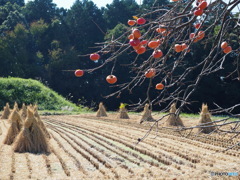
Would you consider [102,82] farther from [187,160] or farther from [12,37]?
[187,160]

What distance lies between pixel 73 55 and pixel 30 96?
748 cm

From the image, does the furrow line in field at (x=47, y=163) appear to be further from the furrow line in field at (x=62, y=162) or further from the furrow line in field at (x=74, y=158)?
the furrow line in field at (x=74, y=158)

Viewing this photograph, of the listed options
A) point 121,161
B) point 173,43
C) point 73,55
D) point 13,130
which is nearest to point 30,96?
point 73,55

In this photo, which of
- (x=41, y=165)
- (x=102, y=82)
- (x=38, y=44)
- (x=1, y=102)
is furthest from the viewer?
(x=38, y=44)

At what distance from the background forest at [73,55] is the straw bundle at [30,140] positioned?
16761 millimetres

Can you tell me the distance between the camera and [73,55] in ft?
87.7

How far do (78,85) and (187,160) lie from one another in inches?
857

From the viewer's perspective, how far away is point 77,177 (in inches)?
180

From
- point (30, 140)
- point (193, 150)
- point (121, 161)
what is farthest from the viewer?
point (193, 150)

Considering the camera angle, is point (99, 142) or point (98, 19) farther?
point (98, 19)

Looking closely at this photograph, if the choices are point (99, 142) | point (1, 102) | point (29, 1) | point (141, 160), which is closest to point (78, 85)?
point (1, 102)

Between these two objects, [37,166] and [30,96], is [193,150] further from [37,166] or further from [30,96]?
[30,96]

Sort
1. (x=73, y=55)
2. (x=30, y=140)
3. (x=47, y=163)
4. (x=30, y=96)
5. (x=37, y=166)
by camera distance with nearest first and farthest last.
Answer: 1. (x=37, y=166)
2. (x=47, y=163)
3. (x=30, y=140)
4. (x=30, y=96)
5. (x=73, y=55)

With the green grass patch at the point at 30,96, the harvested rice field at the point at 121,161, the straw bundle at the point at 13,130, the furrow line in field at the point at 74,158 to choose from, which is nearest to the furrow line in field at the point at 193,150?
the harvested rice field at the point at 121,161
